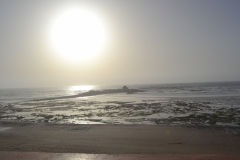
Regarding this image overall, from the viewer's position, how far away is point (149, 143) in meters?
13.1

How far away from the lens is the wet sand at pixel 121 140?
38.9ft

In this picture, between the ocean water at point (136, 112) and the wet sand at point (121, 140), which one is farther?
the ocean water at point (136, 112)

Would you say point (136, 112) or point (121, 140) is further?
point (136, 112)

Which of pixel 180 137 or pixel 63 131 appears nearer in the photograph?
pixel 180 137

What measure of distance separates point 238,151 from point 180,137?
11.4 feet

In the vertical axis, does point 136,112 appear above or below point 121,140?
above

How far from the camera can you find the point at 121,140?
13.8 meters

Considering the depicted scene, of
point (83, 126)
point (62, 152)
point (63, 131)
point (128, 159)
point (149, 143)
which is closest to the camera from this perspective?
point (128, 159)

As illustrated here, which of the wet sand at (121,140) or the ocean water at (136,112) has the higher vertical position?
the ocean water at (136,112)

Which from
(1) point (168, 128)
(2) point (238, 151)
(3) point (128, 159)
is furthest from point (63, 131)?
(2) point (238, 151)

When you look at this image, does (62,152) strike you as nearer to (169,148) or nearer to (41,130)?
(169,148)

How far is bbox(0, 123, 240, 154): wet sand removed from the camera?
11.9 metres

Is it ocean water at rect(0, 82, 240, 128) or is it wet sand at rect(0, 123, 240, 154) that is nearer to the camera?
wet sand at rect(0, 123, 240, 154)

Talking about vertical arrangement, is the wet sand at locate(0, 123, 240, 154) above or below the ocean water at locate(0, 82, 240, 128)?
below
